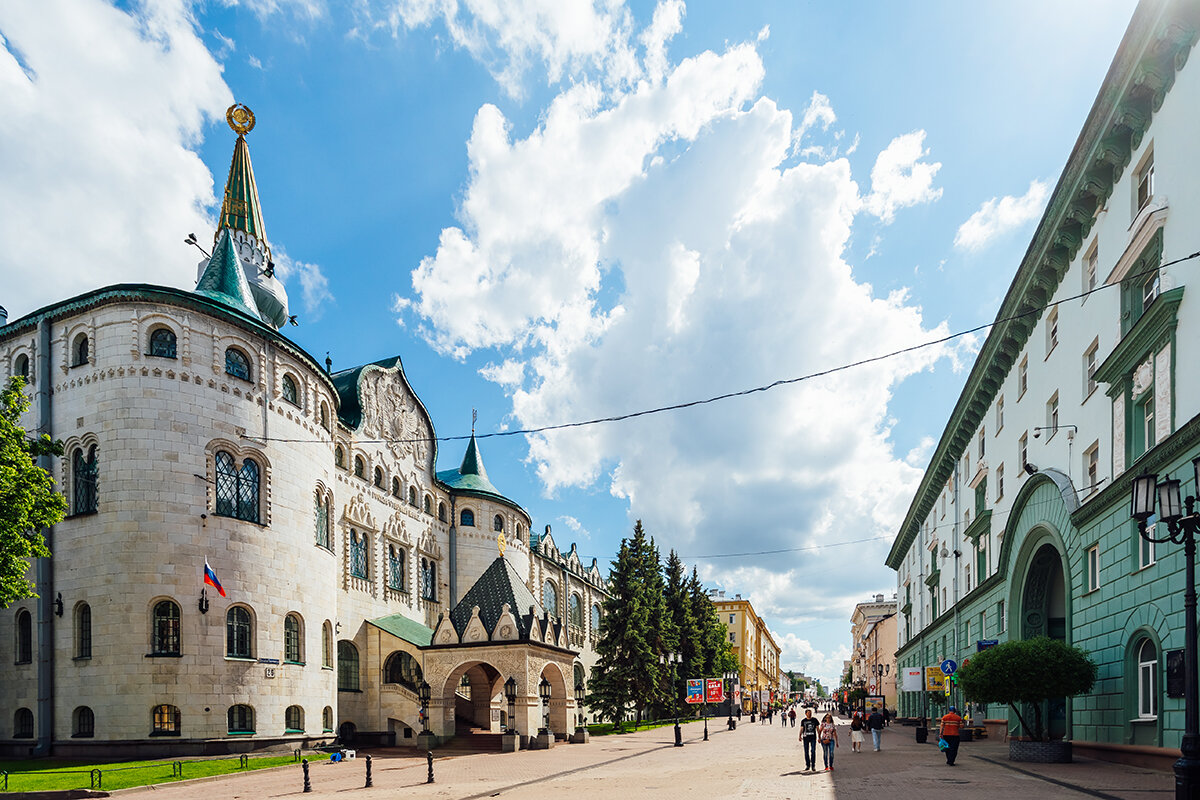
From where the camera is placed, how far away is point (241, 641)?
28.2 meters

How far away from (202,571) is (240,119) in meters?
29.4

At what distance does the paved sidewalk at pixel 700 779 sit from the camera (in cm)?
1681

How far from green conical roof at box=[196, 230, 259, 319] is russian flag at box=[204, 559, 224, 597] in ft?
30.2

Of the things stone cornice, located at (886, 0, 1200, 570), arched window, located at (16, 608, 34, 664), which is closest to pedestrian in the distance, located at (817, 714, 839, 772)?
stone cornice, located at (886, 0, 1200, 570)

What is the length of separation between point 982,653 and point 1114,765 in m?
3.80

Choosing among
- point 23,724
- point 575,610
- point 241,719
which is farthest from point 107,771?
point 575,610

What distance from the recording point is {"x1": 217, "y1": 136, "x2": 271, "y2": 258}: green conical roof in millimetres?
47688

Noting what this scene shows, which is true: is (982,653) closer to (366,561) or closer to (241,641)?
(241,641)

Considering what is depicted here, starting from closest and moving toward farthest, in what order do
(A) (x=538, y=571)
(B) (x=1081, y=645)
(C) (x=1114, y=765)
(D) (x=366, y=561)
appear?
(C) (x=1114, y=765)
(B) (x=1081, y=645)
(D) (x=366, y=561)
(A) (x=538, y=571)

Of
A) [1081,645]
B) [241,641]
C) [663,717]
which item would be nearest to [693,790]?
[1081,645]

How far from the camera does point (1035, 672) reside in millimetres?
21297

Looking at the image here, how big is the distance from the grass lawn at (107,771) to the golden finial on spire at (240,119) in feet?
110

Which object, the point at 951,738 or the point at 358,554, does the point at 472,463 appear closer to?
the point at 358,554

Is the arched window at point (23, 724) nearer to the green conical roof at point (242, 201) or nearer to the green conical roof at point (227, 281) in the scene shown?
the green conical roof at point (227, 281)
